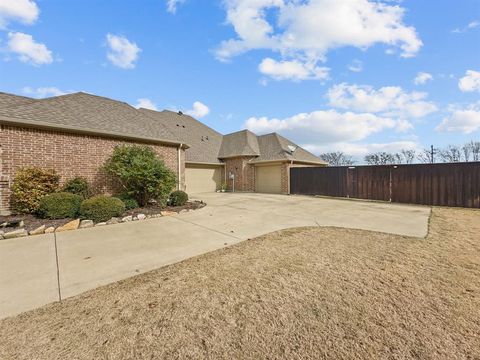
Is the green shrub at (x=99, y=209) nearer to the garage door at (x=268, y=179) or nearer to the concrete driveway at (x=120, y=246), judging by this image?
the concrete driveway at (x=120, y=246)

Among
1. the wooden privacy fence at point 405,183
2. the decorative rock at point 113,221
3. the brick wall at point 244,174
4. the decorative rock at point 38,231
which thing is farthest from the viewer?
the brick wall at point 244,174

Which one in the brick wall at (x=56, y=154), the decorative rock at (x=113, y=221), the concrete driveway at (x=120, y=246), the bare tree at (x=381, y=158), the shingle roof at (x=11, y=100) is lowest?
the concrete driveway at (x=120, y=246)

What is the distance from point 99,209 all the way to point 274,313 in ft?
20.3

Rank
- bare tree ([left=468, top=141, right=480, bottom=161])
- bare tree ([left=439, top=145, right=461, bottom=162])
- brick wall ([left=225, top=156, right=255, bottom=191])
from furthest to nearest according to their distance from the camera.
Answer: bare tree ([left=439, top=145, right=461, bottom=162]) < bare tree ([left=468, top=141, right=480, bottom=161]) < brick wall ([left=225, top=156, right=255, bottom=191])

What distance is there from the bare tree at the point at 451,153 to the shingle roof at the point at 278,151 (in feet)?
75.2

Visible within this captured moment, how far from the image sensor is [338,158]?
3569 centimetres

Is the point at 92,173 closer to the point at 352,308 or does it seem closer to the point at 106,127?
the point at 106,127

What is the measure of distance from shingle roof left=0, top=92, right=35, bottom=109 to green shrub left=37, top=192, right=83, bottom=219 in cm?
399

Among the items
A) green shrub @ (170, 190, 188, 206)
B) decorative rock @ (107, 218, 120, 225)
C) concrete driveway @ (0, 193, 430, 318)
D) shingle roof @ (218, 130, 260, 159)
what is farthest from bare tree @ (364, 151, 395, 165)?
decorative rock @ (107, 218, 120, 225)

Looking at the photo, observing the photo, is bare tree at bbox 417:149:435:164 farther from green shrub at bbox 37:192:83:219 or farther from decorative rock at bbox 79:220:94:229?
green shrub at bbox 37:192:83:219

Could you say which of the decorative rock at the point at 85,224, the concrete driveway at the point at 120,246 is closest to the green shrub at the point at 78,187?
the decorative rock at the point at 85,224

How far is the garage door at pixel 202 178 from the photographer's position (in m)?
16.9

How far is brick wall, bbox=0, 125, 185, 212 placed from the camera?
6828 mm

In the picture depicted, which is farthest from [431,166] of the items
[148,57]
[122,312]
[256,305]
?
[148,57]
